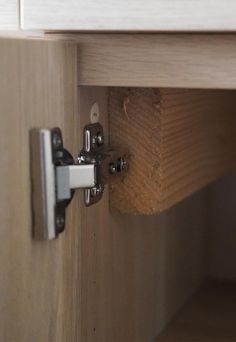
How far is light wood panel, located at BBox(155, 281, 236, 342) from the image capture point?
2.86 ft

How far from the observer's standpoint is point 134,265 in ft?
2.43

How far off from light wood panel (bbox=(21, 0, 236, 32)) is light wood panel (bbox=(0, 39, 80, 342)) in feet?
0.07

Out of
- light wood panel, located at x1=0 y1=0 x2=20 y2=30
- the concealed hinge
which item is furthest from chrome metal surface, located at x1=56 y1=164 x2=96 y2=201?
light wood panel, located at x1=0 y1=0 x2=20 y2=30

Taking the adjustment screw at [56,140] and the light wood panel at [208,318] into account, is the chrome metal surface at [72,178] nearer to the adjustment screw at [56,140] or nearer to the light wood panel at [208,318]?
the adjustment screw at [56,140]

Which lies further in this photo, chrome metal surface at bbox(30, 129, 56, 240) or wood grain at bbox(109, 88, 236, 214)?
wood grain at bbox(109, 88, 236, 214)

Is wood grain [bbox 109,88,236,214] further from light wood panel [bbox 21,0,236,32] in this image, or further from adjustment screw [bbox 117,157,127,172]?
light wood panel [bbox 21,0,236,32]

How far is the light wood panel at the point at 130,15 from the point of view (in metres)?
0.48

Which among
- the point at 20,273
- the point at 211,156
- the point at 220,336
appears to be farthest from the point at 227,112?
the point at 20,273

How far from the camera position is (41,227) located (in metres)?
0.47

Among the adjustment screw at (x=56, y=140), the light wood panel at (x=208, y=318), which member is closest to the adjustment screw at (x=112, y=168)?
the adjustment screw at (x=56, y=140)

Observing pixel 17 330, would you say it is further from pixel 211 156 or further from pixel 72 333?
pixel 211 156

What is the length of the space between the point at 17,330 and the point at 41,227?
0.06 m

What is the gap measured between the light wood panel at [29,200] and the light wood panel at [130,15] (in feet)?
0.07

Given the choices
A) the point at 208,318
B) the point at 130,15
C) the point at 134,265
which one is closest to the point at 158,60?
the point at 130,15
